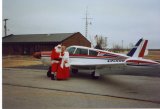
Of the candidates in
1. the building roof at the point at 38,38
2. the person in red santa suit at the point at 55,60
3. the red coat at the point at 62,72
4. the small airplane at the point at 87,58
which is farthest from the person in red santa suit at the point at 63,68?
the building roof at the point at 38,38

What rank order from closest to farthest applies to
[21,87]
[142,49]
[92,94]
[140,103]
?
[140,103], [92,94], [21,87], [142,49]

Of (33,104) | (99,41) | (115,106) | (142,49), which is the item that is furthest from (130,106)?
(99,41)

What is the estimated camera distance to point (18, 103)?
5629 mm

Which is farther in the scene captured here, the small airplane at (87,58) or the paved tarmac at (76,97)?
the small airplane at (87,58)

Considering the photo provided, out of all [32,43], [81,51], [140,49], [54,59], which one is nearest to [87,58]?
[81,51]

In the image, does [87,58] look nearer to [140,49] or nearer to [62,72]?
[62,72]

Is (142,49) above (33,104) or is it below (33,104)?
above

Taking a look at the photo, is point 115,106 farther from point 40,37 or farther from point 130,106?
point 40,37

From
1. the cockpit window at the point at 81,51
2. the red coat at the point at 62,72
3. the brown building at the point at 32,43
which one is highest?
the brown building at the point at 32,43

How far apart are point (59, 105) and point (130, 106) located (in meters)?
1.54

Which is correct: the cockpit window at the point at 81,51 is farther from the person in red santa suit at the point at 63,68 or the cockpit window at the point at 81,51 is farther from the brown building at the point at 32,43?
the brown building at the point at 32,43

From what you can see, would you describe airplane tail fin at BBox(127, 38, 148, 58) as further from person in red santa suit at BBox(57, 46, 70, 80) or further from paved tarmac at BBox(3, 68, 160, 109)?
paved tarmac at BBox(3, 68, 160, 109)

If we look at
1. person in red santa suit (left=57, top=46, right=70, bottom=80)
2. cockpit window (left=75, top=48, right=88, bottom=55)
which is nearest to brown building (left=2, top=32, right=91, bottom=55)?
person in red santa suit (left=57, top=46, right=70, bottom=80)

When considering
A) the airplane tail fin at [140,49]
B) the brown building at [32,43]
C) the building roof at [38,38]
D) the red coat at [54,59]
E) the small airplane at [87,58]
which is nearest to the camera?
the red coat at [54,59]
